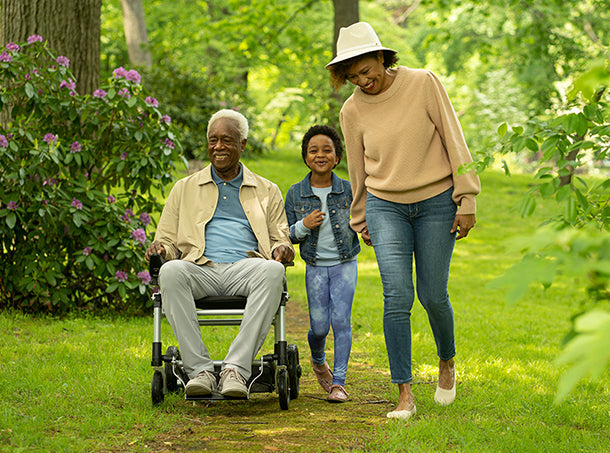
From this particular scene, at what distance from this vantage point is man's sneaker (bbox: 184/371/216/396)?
3.46 m

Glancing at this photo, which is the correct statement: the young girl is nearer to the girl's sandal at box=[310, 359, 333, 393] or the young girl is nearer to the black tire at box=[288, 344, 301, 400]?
the girl's sandal at box=[310, 359, 333, 393]

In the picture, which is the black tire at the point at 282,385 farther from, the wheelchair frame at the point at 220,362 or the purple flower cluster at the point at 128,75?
the purple flower cluster at the point at 128,75

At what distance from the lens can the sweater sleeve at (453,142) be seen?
137 inches

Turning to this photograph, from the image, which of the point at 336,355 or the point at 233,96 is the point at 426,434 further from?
the point at 233,96

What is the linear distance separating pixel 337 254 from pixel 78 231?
2360 mm

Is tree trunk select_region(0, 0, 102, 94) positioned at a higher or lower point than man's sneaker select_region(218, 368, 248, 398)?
higher

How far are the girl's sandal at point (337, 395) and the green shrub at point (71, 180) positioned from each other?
2200 millimetres

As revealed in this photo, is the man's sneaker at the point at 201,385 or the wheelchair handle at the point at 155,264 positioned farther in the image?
the wheelchair handle at the point at 155,264

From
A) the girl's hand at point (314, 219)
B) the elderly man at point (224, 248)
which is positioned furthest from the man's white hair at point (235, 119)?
the girl's hand at point (314, 219)

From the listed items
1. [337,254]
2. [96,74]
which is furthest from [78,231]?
[337,254]

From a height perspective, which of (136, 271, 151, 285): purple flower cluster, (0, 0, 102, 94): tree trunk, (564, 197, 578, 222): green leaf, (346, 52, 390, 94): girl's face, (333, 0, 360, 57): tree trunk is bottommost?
(136, 271, 151, 285): purple flower cluster

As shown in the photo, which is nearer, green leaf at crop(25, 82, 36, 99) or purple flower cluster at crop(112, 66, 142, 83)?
green leaf at crop(25, 82, 36, 99)

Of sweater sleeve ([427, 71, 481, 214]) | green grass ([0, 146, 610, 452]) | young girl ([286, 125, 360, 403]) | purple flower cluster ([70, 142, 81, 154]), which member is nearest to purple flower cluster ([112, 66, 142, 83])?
purple flower cluster ([70, 142, 81, 154])

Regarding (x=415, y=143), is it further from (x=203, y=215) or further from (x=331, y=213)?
(x=203, y=215)
